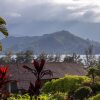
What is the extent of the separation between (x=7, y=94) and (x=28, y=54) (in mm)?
95973

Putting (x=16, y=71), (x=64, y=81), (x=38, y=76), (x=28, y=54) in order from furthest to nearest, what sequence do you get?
(x=28, y=54) → (x=16, y=71) → (x=64, y=81) → (x=38, y=76)

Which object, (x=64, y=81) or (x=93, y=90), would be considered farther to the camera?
(x=64, y=81)

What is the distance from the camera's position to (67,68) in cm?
5316

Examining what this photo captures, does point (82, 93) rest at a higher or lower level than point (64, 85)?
lower

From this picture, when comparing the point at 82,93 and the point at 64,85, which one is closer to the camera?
the point at 82,93

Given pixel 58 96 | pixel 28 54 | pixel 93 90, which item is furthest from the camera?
pixel 28 54

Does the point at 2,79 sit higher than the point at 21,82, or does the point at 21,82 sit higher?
the point at 2,79

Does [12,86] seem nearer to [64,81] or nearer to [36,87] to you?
[64,81]

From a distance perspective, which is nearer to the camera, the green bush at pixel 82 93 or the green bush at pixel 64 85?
the green bush at pixel 82 93

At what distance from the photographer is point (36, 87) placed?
8.46 metres

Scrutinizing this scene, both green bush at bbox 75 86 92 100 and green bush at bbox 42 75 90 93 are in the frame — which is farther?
green bush at bbox 42 75 90 93

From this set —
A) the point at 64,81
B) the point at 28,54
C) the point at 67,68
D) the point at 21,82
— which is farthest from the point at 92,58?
the point at 64,81

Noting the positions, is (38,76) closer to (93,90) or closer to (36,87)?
(36,87)

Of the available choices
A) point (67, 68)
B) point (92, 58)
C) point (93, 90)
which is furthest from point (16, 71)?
point (92, 58)
